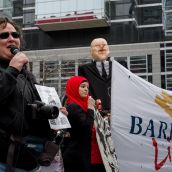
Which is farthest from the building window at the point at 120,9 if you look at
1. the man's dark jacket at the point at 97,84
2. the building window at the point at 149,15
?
the man's dark jacket at the point at 97,84

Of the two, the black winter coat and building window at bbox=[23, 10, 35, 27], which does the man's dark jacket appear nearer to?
the black winter coat

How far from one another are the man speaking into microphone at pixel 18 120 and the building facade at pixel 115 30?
1178 inches

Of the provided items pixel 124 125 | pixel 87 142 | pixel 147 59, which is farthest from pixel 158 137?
pixel 147 59

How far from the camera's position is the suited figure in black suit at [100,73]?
5.38 metres

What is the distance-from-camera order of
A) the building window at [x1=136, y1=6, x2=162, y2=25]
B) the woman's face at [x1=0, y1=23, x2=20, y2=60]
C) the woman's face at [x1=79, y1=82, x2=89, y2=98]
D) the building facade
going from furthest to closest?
the building window at [x1=136, y1=6, x2=162, y2=25] < the building facade < the woman's face at [x1=79, y1=82, x2=89, y2=98] < the woman's face at [x1=0, y1=23, x2=20, y2=60]

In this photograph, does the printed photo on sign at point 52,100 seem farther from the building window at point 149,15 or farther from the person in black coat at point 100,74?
the building window at point 149,15

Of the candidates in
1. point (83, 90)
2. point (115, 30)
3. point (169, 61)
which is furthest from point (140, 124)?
point (115, 30)

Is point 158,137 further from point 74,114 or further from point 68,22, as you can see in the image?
point 68,22

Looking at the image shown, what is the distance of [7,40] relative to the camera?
2791 mm

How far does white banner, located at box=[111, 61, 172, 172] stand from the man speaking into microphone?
7.84ft

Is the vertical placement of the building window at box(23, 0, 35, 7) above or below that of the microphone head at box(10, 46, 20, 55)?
above

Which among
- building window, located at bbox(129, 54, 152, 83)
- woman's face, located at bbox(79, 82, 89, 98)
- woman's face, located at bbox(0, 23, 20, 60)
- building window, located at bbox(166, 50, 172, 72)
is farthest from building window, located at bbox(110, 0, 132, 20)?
woman's face, located at bbox(0, 23, 20, 60)

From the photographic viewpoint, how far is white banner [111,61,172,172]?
16.7ft

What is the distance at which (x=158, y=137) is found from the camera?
5238 millimetres
